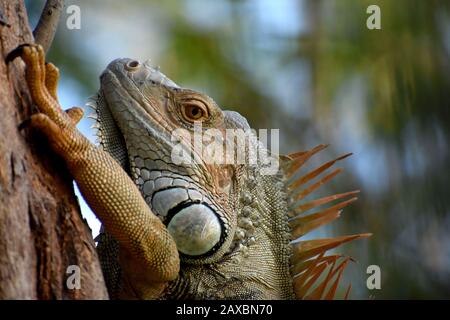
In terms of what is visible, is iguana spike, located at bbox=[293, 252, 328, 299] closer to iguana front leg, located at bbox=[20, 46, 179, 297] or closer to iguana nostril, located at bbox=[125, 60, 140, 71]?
iguana front leg, located at bbox=[20, 46, 179, 297]

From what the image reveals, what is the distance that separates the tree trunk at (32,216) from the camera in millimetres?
3588

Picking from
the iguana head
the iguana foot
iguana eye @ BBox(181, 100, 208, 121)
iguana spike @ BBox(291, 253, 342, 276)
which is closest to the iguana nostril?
the iguana head

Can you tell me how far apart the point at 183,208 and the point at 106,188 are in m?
0.75

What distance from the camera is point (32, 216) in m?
3.80

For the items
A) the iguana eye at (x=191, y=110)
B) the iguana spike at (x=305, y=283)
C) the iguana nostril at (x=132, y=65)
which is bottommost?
the iguana spike at (x=305, y=283)

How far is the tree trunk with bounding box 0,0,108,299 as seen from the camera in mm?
3588

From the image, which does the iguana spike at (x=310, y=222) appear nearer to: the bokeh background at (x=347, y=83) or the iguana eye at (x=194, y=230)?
the iguana eye at (x=194, y=230)

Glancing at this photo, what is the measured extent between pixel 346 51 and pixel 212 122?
7.74m

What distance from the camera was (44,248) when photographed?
3.80 m

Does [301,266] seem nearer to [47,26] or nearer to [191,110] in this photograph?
[191,110]

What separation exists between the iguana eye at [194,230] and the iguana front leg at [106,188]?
0.53 ft

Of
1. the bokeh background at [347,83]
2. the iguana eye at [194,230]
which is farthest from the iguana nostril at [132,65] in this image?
the bokeh background at [347,83]

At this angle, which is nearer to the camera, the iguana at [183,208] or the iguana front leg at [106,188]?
the iguana front leg at [106,188]
